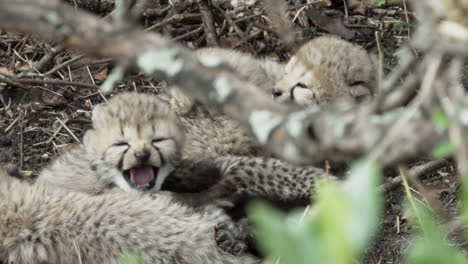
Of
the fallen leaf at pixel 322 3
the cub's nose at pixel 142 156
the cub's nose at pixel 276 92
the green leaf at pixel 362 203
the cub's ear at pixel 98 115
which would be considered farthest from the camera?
the fallen leaf at pixel 322 3

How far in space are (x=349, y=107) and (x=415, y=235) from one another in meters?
2.50

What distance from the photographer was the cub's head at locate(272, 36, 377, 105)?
430 centimetres

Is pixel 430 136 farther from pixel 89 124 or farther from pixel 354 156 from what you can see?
pixel 89 124

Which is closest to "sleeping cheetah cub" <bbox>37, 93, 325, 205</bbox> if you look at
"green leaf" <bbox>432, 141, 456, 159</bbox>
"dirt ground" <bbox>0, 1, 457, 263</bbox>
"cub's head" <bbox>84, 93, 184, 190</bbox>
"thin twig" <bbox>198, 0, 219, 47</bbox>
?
"cub's head" <bbox>84, 93, 184, 190</bbox>

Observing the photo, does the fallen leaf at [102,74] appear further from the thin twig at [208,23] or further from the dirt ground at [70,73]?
the thin twig at [208,23]

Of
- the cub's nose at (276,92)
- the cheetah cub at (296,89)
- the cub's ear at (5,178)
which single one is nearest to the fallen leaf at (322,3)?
the cheetah cub at (296,89)

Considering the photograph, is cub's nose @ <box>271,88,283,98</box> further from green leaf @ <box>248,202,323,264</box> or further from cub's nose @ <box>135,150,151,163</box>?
green leaf @ <box>248,202,323,264</box>

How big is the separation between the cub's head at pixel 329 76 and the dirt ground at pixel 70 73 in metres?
0.59

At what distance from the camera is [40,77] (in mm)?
5543

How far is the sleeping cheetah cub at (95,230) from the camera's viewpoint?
3400 millimetres

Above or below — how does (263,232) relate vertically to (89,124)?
above

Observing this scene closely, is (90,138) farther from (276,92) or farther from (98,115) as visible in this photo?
(276,92)

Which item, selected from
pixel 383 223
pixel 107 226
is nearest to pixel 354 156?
pixel 107 226

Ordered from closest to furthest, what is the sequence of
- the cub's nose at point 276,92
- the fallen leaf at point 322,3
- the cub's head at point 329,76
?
the cub's head at point 329,76 < the cub's nose at point 276,92 < the fallen leaf at point 322,3
